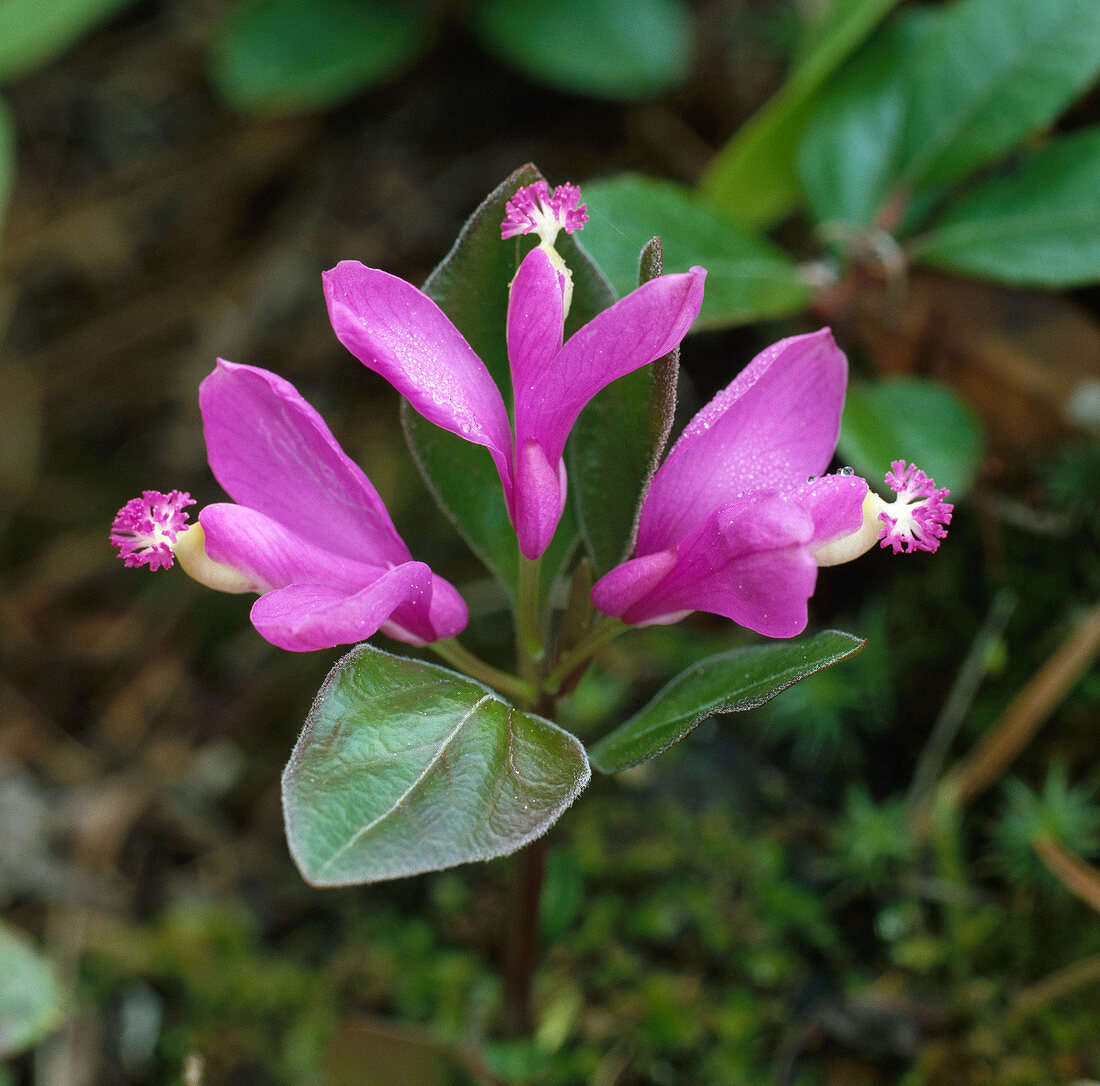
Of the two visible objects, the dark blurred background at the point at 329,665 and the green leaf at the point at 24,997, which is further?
the green leaf at the point at 24,997

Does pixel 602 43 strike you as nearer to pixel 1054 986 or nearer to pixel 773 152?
pixel 773 152

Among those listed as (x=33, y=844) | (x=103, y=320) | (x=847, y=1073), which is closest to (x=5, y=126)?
(x=103, y=320)

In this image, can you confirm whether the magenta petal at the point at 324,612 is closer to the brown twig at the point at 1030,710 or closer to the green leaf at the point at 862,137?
the brown twig at the point at 1030,710

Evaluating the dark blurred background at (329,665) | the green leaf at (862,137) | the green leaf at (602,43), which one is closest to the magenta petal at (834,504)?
the dark blurred background at (329,665)

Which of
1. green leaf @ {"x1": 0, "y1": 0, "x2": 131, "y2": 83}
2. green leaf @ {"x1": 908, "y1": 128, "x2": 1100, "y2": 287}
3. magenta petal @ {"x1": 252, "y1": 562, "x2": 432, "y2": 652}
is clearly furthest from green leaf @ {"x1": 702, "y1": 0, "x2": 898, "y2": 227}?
green leaf @ {"x1": 0, "y1": 0, "x2": 131, "y2": 83}

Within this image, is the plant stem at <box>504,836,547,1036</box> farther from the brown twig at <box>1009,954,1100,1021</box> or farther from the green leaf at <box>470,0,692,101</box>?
the green leaf at <box>470,0,692,101</box>
